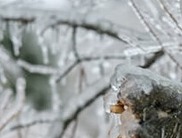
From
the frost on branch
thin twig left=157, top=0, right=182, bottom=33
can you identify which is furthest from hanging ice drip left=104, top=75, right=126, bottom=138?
thin twig left=157, top=0, right=182, bottom=33

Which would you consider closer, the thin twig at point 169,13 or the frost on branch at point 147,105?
the frost on branch at point 147,105

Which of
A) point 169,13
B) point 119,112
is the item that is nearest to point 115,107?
point 119,112

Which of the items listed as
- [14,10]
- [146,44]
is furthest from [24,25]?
[146,44]

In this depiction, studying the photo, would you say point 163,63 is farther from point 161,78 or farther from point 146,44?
point 161,78

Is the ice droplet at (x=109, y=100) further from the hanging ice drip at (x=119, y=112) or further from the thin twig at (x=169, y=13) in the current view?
the thin twig at (x=169, y=13)

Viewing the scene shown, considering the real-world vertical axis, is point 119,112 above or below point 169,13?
above

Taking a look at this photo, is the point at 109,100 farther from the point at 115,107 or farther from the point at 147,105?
the point at 147,105

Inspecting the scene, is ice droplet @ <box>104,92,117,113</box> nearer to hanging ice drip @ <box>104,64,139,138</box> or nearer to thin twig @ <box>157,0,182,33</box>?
hanging ice drip @ <box>104,64,139,138</box>

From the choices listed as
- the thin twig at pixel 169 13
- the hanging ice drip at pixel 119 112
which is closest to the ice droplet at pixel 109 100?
the hanging ice drip at pixel 119 112
